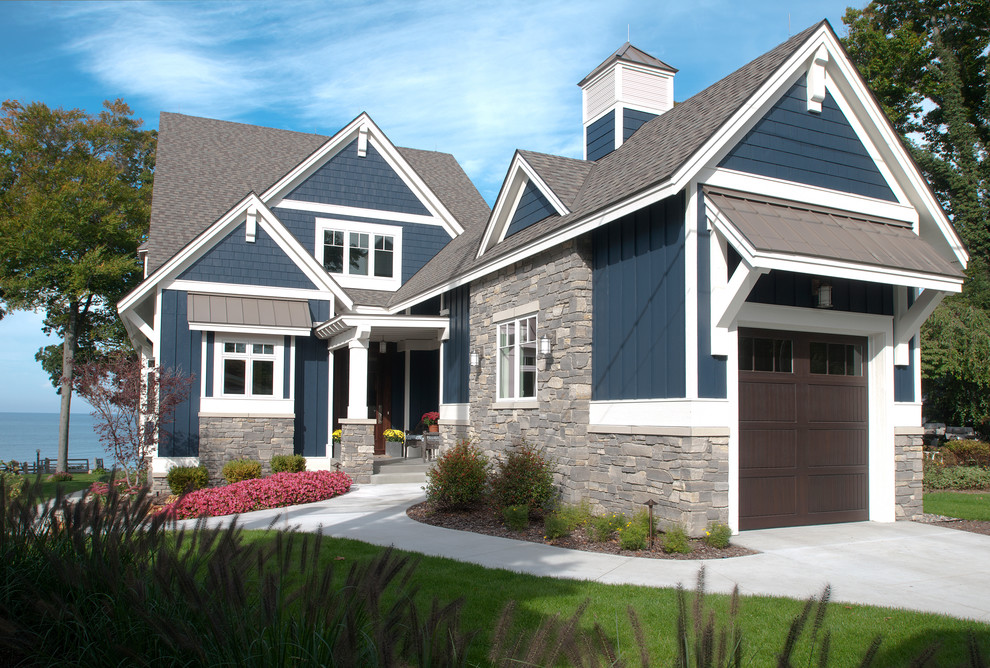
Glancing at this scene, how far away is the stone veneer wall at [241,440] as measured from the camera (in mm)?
15531

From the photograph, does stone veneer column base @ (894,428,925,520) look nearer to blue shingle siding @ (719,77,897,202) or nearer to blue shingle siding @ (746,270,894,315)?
blue shingle siding @ (746,270,894,315)

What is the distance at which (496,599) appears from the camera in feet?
20.3

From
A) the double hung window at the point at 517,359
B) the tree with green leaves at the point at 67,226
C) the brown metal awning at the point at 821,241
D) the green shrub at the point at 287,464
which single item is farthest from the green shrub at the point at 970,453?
the tree with green leaves at the point at 67,226

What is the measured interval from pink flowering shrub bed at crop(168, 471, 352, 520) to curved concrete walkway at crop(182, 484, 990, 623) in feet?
4.66

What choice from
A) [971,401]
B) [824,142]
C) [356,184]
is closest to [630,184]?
[824,142]

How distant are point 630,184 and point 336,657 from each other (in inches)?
332

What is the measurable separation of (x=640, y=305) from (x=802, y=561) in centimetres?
365

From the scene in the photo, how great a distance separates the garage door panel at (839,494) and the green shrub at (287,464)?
9.79 meters

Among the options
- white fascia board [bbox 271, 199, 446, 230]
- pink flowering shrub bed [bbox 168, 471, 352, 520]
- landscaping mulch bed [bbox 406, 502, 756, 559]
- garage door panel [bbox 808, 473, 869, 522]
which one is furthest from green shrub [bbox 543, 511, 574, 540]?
white fascia board [bbox 271, 199, 446, 230]

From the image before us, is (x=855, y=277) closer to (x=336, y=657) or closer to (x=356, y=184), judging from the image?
(x=336, y=657)

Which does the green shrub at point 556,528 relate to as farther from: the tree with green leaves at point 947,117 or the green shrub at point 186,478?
the tree with green leaves at point 947,117

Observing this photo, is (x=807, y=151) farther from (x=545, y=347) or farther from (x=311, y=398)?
(x=311, y=398)

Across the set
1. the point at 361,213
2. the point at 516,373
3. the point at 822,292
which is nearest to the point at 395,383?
the point at 361,213

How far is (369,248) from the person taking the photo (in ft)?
65.4
